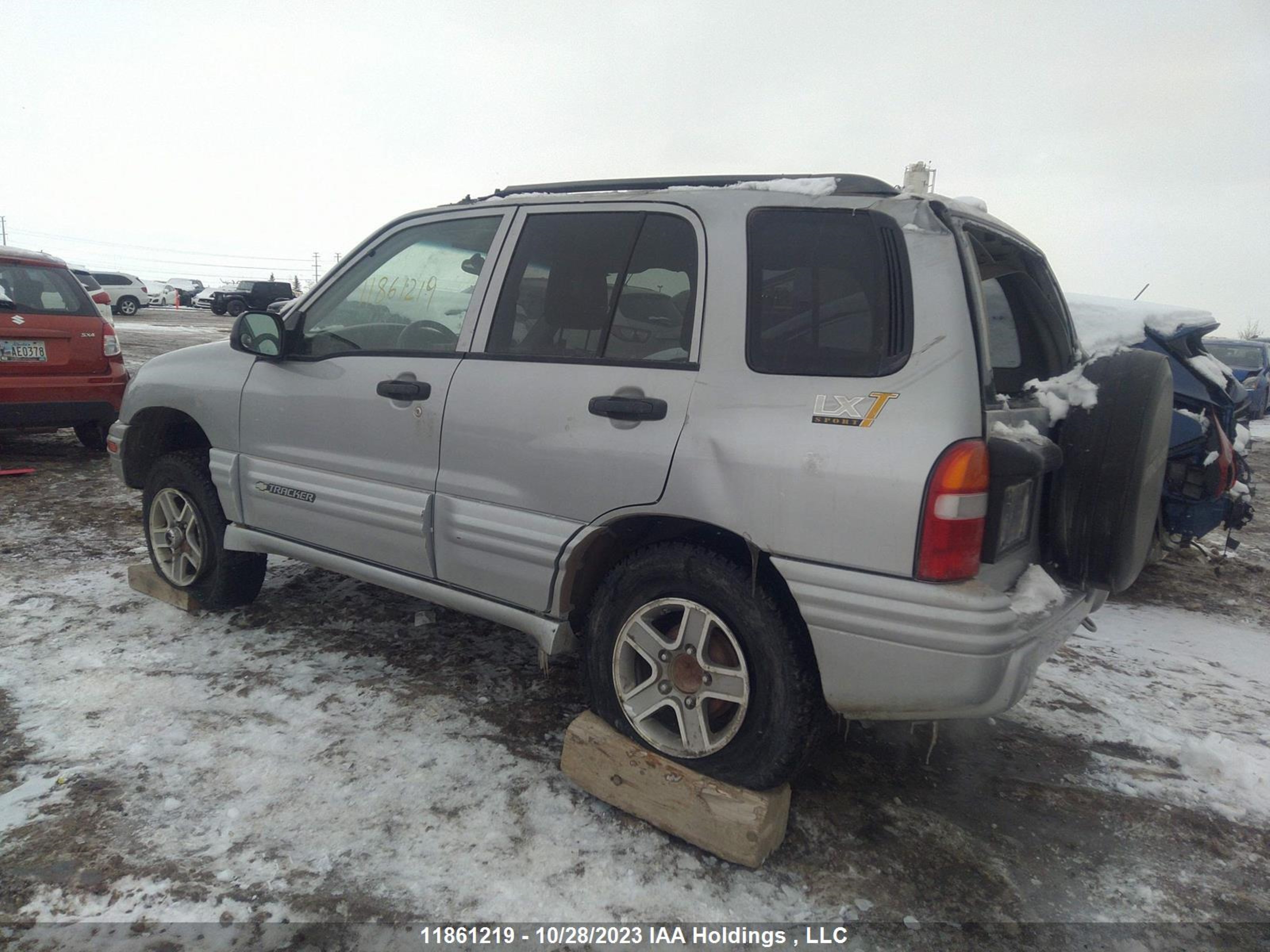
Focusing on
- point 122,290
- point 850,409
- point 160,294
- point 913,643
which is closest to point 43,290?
point 850,409

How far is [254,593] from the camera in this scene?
4156 millimetres

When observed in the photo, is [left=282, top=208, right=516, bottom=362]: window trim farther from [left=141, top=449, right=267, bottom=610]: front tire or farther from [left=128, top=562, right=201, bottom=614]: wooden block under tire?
[left=128, top=562, right=201, bottom=614]: wooden block under tire

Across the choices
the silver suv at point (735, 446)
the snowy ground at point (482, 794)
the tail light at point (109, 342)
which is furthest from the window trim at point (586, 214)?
the tail light at point (109, 342)

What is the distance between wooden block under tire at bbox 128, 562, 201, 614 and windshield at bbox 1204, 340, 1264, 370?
17.7 m

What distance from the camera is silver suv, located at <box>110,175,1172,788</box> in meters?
2.16

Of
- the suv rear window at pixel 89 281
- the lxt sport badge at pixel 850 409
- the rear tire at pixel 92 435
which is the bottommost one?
the rear tire at pixel 92 435

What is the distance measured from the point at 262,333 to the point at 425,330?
2.59 feet

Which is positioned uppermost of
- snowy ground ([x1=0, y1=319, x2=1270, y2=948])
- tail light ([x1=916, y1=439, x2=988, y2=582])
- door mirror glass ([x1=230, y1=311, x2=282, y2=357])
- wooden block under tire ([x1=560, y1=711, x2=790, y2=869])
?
door mirror glass ([x1=230, y1=311, x2=282, y2=357])

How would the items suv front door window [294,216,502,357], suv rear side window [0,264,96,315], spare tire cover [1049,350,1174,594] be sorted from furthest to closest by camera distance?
suv rear side window [0,264,96,315]
suv front door window [294,216,502,357]
spare tire cover [1049,350,1174,594]

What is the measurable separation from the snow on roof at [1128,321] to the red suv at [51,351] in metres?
7.17

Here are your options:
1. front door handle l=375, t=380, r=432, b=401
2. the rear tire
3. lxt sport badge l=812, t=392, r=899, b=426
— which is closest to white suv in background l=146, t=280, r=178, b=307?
the rear tire

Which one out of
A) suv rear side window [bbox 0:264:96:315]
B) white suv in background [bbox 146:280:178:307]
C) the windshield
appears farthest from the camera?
white suv in background [bbox 146:280:178:307]

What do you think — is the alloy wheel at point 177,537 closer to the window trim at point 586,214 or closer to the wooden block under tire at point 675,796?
the window trim at point 586,214

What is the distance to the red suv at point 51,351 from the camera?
6.54 m
